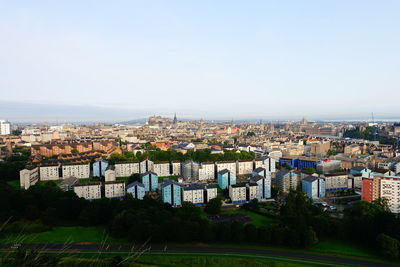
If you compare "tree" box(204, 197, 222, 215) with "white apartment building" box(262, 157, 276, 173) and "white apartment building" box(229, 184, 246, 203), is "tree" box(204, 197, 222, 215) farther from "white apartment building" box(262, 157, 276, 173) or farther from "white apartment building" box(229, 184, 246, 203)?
"white apartment building" box(262, 157, 276, 173)

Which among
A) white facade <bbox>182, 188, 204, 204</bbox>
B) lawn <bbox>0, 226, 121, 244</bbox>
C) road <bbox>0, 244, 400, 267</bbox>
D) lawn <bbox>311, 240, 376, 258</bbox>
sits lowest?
lawn <bbox>311, 240, 376, 258</bbox>

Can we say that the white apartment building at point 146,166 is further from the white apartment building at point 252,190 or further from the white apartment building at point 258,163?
the white apartment building at point 252,190

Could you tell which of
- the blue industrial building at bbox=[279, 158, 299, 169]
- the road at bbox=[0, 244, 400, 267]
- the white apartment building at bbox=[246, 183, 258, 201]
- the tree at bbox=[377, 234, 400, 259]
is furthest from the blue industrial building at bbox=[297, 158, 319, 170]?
the road at bbox=[0, 244, 400, 267]

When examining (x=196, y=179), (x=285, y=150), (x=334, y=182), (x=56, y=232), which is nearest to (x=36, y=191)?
(x=56, y=232)

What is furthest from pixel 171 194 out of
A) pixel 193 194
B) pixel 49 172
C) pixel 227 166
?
pixel 49 172

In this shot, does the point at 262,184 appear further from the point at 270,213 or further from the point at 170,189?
the point at 170,189

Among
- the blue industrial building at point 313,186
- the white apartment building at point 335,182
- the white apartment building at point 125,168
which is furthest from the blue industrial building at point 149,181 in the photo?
the white apartment building at point 335,182
